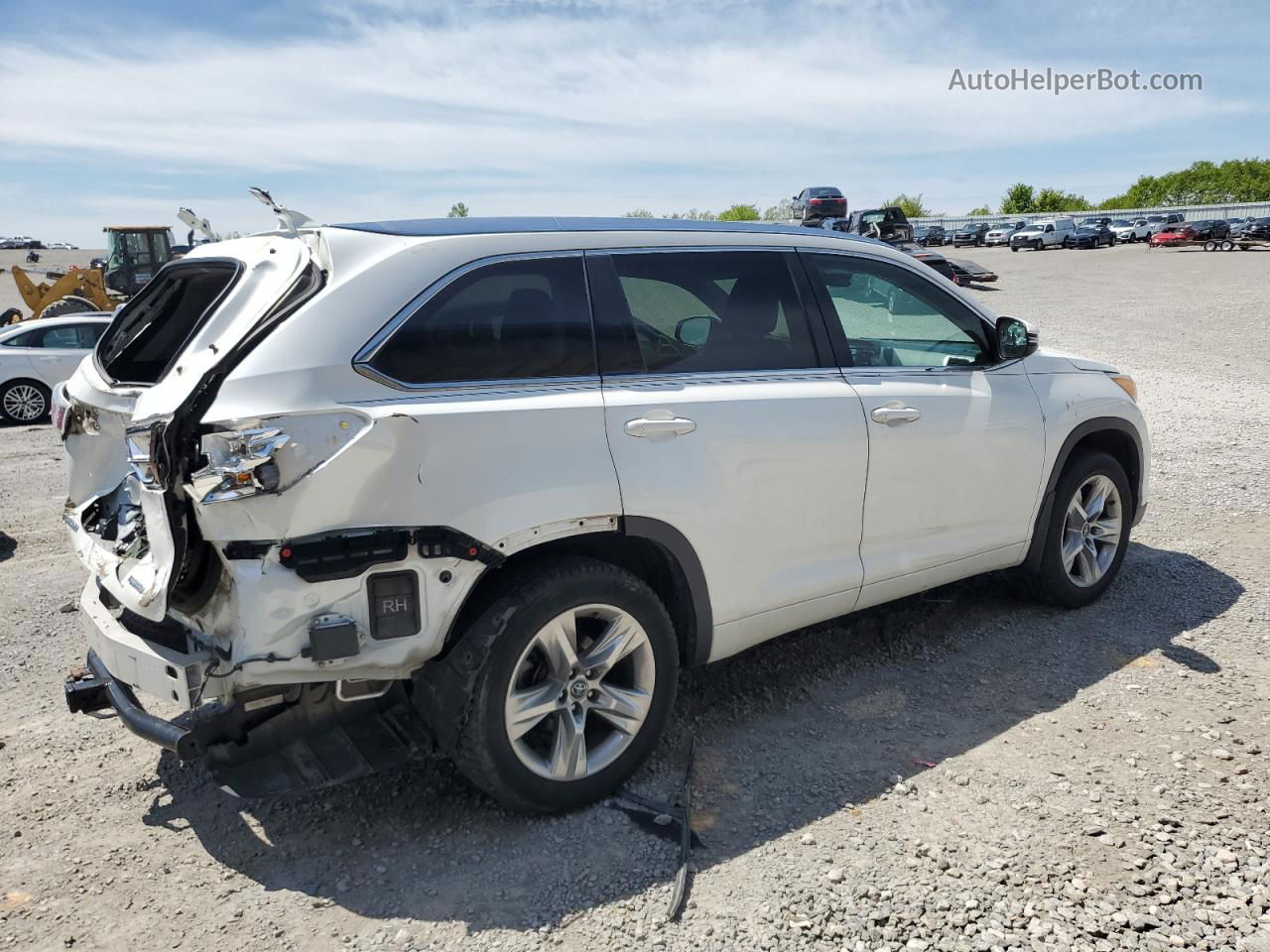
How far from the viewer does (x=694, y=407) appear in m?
3.49

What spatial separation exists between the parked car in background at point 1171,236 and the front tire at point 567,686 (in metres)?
50.9

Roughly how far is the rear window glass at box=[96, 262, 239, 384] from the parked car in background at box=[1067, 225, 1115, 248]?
53.8 meters

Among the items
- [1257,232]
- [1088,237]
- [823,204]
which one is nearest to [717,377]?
[823,204]

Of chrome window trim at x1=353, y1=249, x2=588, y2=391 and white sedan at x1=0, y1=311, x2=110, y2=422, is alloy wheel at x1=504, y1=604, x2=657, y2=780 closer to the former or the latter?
Answer: chrome window trim at x1=353, y1=249, x2=588, y2=391

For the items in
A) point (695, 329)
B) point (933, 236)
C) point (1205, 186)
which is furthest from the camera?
point (1205, 186)

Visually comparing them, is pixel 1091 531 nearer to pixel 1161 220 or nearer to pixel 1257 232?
pixel 1257 232

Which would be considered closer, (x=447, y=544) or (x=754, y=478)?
(x=447, y=544)

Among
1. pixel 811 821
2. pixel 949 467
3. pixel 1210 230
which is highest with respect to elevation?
pixel 1210 230

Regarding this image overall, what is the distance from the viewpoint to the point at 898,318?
4.44 meters

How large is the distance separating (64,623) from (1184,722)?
5274mm

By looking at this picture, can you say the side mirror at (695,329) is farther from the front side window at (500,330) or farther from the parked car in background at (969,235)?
the parked car in background at (969,235)

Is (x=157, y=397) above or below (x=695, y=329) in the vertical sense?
below

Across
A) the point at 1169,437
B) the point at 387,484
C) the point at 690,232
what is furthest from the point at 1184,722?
the point at 1169,437

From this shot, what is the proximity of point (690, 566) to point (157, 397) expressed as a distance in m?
1.76
